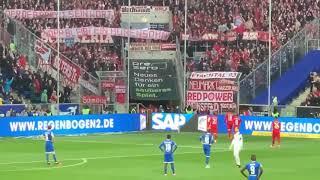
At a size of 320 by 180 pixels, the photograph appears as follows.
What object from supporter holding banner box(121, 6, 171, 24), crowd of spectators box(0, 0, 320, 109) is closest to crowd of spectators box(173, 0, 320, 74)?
crowd of spectators box(0, 0, 320, 109)

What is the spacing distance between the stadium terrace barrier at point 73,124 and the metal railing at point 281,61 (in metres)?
7.90

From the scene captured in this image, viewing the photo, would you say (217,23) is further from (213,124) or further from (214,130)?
(214,130)

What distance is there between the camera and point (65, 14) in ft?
228

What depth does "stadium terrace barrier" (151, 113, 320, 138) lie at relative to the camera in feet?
174

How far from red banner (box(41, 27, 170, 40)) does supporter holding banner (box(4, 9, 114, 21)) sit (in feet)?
6.81

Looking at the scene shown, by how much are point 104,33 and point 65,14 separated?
4806 millimetres

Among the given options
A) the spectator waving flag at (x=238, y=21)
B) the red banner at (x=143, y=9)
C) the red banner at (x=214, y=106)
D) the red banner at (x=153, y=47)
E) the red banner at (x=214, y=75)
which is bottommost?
the red banner at (x=214, y=106)

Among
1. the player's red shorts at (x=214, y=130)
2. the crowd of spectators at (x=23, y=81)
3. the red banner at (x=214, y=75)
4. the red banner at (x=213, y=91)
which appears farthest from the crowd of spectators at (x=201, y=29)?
the player's red shorts at (x=214, y=130)

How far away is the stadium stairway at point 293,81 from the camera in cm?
6162

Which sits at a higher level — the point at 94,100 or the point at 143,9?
the point at 143,9

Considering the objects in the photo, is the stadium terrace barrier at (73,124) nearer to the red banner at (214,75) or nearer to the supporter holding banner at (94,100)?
the supporter holding banner at (94,100)

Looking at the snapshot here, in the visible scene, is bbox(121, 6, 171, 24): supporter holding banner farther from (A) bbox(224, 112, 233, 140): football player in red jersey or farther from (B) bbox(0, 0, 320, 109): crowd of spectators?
(A) bbox(224, 112, 233, 140): football player in red jersey

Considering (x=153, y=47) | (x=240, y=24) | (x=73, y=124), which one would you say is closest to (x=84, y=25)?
(x=153, y=47)

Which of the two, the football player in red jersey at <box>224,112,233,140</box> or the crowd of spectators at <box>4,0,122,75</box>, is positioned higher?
the crowd of spectators at <box>4,0,122,75</box>
